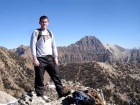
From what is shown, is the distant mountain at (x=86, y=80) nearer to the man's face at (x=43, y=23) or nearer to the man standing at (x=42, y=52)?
the man standing at (x=42, y=52)

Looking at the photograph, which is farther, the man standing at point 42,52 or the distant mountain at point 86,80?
the distant mountain at point 86,80

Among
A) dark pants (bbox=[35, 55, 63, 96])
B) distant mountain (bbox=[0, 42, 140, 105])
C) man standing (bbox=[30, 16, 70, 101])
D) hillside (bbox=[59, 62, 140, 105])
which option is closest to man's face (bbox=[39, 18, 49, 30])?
man standing (bbox=[30, 16, 70, 101])

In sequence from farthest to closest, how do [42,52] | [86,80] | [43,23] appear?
[86,80]
[42,52]
[43,23]

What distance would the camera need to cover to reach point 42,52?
816cm

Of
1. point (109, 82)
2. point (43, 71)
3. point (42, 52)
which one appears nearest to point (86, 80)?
point (109, 82)

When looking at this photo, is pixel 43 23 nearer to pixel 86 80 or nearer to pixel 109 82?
pixel 109 82

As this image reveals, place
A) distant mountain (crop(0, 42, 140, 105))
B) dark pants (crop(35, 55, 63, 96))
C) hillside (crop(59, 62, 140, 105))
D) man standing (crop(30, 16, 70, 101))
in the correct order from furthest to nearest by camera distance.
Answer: hillside (crop(59, 62, 140, 105))
distant mountain (crop(0, 42, 140, 105))
dark pants (crop(35, 55, 63, 96))
man standing (crop(30, 16, 70, 101))

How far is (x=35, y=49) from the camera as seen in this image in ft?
26.1

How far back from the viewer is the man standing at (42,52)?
7957mm

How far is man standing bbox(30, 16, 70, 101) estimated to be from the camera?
313 inches

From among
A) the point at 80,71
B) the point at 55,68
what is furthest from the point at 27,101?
the point at 80,71

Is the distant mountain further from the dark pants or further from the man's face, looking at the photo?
the man's face

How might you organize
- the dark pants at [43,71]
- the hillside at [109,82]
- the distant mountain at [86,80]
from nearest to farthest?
the dark pants at [43,71], the distant mountain at [86,80], the hillside at [109,82]

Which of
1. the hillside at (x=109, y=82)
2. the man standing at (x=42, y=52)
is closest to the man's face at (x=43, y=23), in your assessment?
the man standing at (x=42, y=52)
